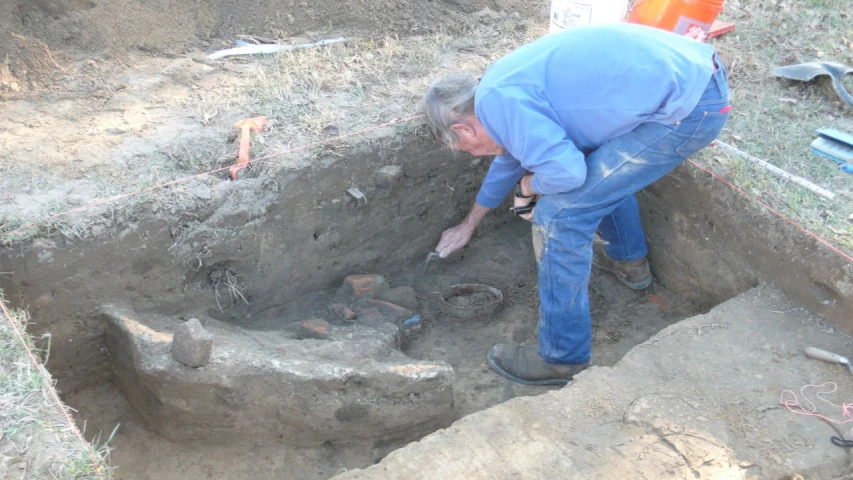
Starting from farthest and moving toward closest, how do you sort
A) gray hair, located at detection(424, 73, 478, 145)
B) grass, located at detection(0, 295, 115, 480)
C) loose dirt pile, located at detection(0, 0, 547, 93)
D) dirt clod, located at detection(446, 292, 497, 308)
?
loose dirt pile, located at detection(0, 0, 547, 93) → dirt clod, located at detection(446, 292, 497, 308) → gray hair, located at detection(424, 73, 478, 145) → grass, located at detection(0, 295, 115, 480)

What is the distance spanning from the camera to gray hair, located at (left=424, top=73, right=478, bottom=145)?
282cm

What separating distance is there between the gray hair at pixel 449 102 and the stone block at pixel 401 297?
1317 mm

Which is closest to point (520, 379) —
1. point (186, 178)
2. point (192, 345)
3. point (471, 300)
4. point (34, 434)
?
point (471, 300)

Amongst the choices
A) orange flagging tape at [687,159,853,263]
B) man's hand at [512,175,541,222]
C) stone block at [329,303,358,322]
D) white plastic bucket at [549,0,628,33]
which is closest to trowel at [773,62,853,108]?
white plastic bucket at [549,0,628,33]

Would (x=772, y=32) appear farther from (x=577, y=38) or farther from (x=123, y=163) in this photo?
(x=123, y=163)

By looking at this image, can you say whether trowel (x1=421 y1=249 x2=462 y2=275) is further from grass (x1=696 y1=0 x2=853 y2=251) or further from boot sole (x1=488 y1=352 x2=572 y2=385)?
grass (x1=696 y1=0 x2=853 y2=251)

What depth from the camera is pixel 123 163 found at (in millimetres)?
3520

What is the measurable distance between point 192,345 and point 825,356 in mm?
2541

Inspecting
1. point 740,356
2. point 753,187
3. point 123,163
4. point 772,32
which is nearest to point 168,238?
point 123,163

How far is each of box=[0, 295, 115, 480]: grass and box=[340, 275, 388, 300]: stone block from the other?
1726 mm

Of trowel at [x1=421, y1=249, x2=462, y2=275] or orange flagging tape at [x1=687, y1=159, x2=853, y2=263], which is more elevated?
orange flagging tape at [x1=687, y1=159, x2=853, y2=263]

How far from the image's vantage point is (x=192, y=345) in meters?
2.85

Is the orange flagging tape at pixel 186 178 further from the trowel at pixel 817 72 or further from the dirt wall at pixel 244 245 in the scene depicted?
the trowel at pixel 817 72

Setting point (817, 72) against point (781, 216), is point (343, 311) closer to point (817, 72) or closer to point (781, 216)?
point (781, 216)
